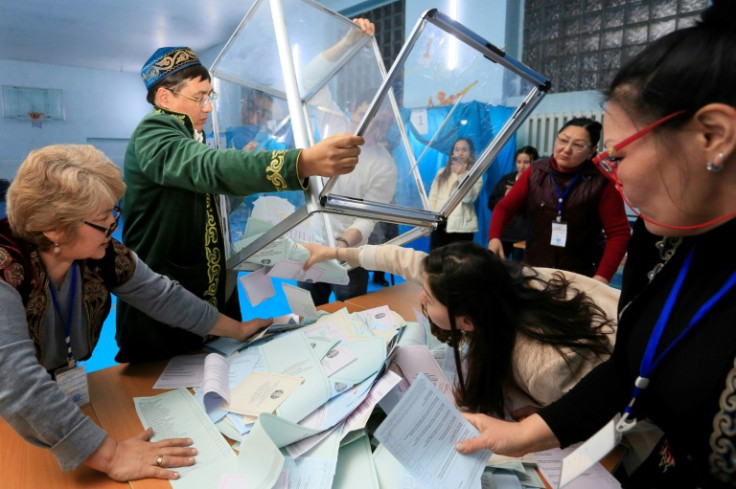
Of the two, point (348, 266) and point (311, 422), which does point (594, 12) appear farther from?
point (311, 422)

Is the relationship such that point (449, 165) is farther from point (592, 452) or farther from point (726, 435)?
point (726, 435)

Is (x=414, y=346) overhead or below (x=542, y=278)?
below

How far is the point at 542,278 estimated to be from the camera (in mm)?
1364

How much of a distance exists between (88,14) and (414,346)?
25.9 feet

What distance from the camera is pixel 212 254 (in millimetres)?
1290

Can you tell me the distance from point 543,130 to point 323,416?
178 inches

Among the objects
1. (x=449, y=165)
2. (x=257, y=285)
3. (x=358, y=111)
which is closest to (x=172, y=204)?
(x=257, y=285)

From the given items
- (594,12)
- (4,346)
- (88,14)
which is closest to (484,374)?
(4,346)

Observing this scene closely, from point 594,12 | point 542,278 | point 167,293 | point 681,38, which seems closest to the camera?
point 681,38

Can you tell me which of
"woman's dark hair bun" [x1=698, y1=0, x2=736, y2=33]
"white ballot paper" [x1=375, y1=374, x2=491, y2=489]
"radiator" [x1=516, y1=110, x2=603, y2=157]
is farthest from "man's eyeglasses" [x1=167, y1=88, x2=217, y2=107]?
"radiator" [x1=516, y1=110, x2=603, y2=157]

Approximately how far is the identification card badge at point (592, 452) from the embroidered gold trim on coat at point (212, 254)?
39.2 inches

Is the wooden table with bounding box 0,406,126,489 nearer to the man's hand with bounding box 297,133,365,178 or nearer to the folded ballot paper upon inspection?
the folded ballot paper

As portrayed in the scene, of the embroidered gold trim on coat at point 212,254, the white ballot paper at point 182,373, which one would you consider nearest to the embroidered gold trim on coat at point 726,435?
the white ballot paper at point 182,373

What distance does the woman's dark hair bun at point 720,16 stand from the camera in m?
0.48
